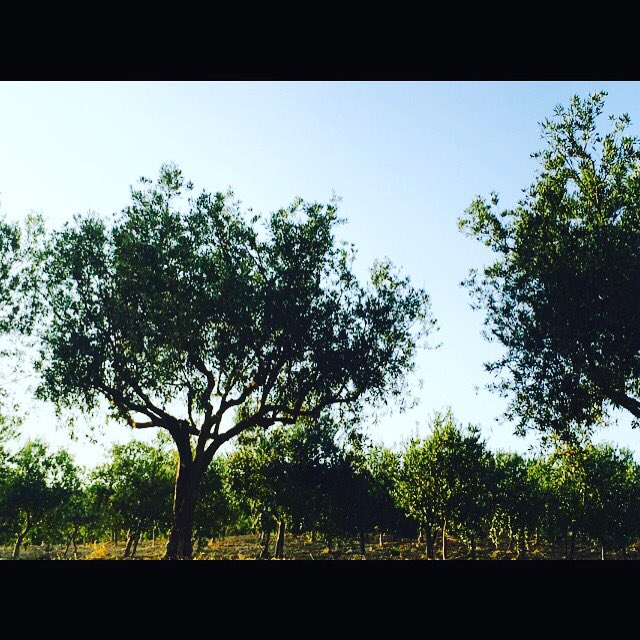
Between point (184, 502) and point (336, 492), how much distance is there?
1137 inches

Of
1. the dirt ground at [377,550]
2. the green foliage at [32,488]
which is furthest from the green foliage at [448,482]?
the green foliage at [32,488]

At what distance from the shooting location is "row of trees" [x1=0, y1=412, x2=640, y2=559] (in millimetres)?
49062

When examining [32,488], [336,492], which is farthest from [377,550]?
[32,488]

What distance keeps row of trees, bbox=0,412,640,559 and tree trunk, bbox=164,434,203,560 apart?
68.1 feet

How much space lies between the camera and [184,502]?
26016mm

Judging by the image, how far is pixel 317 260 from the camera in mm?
27891

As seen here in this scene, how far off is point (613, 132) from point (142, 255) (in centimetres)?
2463

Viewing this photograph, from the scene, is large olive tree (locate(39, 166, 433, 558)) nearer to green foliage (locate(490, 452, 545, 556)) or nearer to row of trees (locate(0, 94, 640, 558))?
row of trees (locate(0, 94, 640, 558))

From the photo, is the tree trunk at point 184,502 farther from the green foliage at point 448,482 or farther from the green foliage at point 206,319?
the green foliage at point 448,482

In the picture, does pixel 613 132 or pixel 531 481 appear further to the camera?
pixel 531 481

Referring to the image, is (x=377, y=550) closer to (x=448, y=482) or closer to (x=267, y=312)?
(x=448, y=482)

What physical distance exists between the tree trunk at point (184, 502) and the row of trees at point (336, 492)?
2075cm
